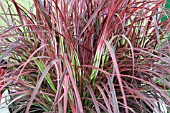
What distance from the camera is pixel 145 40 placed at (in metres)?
0.76

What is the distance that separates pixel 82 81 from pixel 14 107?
0.23m

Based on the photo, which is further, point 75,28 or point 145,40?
point 145,40

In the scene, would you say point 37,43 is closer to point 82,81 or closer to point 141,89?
point 82,81

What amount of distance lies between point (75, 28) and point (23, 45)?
0.16 m

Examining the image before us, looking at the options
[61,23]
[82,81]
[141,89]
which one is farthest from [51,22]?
[141,89]

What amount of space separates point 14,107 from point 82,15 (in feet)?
1.11

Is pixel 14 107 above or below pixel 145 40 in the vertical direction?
below

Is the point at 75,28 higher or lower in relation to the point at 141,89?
higher

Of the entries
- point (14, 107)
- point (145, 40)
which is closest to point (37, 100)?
point (14, 107)

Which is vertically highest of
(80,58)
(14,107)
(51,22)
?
(51,22)

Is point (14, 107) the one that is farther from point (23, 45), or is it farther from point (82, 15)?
point (82, 15)

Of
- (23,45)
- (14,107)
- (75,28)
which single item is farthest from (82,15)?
(14,107)

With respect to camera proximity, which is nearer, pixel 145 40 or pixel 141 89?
pixel 141 89

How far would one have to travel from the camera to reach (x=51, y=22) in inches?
24.9
